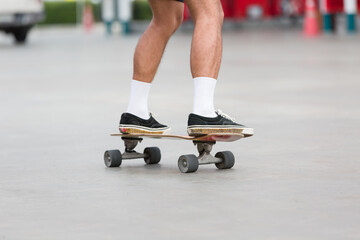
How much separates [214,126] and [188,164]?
0.76ft

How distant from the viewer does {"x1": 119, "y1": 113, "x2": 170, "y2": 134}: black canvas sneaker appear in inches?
207

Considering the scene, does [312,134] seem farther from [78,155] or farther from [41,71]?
[41,71]

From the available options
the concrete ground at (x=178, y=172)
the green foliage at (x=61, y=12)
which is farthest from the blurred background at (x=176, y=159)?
the green foliage at (x=61, y=12)

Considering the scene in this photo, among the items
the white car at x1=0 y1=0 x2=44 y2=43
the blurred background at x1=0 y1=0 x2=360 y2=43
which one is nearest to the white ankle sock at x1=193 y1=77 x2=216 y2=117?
the blurred background at x1=0 y1=0 x2=360 y2=43

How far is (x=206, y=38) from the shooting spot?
4996 millimetres

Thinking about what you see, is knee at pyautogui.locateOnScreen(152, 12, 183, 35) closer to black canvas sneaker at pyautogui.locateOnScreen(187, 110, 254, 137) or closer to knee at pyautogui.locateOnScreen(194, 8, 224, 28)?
knee at pyautogui.locateOnScreen(194, 8, 224, 28)

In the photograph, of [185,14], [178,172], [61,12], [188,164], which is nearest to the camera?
[188,164]

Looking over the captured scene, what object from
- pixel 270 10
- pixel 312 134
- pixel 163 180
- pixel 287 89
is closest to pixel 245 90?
pixel 287 89

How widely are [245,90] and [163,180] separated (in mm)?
5101

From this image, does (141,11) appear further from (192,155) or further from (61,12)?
(192,155)

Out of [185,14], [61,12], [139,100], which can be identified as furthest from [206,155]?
[61,12]

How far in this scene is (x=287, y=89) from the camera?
9.61 meters

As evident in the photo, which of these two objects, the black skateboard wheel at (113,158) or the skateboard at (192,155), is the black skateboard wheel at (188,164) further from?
the black skateboard wheel at (113,158)

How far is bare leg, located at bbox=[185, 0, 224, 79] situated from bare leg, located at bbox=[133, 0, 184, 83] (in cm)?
26
